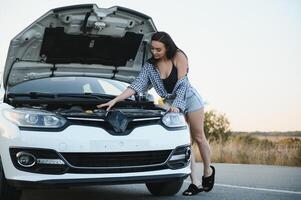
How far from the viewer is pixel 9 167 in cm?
479

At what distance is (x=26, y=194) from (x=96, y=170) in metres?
1.74

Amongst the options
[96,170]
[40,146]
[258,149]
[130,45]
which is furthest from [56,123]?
[258,149]

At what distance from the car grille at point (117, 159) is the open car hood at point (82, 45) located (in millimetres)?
1794

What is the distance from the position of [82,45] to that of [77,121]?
1997 millimetres

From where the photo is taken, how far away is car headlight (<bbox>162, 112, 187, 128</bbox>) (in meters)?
5.31

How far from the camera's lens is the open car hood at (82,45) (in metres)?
6.10

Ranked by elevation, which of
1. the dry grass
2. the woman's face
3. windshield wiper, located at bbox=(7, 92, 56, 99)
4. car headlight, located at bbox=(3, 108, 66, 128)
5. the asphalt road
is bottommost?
the dry grass

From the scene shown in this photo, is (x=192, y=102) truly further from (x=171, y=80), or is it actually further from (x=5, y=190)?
(x=5, y=190)

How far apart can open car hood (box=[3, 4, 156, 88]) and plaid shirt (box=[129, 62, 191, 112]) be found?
0.60 meters

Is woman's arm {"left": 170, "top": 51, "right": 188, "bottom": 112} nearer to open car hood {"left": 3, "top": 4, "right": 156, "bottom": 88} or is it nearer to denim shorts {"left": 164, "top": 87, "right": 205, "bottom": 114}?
denim shorts {"left": 164, "top": 87, "right": 205, "bottom": 114}

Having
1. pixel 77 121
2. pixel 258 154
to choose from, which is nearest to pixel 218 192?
pixel 77 121

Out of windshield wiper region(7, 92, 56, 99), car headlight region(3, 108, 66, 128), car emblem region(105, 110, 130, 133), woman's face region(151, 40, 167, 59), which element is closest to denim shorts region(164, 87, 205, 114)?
woman's face region(151, 40, 167, 59)

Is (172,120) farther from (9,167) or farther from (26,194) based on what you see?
(26,194)

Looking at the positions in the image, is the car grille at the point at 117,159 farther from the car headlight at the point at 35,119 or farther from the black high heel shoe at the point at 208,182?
the black high heel shoe at the point at 208,182
